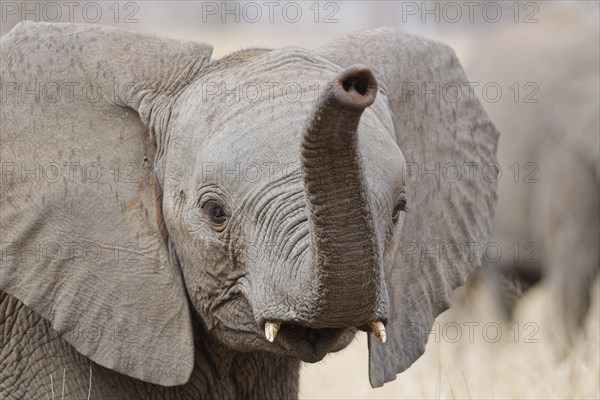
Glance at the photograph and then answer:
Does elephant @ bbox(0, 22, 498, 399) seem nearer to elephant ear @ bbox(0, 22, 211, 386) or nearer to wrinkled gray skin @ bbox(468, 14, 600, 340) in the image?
elephant ear @ bbox(0, 22, 211, 386)

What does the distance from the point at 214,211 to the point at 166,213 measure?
212 mm

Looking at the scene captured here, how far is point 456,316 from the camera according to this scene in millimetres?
9344

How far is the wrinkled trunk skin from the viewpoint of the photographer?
3793 mm

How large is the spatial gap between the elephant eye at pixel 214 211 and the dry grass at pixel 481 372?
984 mm

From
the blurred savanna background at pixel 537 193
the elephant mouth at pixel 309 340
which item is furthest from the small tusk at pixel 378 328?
the blurred savanna background at pixel 537 193

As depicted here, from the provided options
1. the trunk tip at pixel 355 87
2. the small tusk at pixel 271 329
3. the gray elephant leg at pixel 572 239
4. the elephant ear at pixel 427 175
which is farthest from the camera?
the gray elephant leg at pixel 572 239

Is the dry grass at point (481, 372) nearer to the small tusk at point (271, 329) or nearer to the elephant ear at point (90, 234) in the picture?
the elephant ear at point (90, 234)

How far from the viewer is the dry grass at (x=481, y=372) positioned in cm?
539

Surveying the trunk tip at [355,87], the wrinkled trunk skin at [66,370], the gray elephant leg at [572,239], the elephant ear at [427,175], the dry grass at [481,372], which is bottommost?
the gray elephant leg at [572,239]

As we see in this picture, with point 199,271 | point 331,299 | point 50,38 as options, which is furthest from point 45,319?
point 331,299

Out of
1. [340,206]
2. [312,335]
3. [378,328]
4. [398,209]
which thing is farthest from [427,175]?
[340,206]

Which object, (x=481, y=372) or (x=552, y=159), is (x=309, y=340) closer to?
(x=481, y=372)

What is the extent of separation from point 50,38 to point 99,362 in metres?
0.86

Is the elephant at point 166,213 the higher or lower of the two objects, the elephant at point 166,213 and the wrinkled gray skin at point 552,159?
the higher
